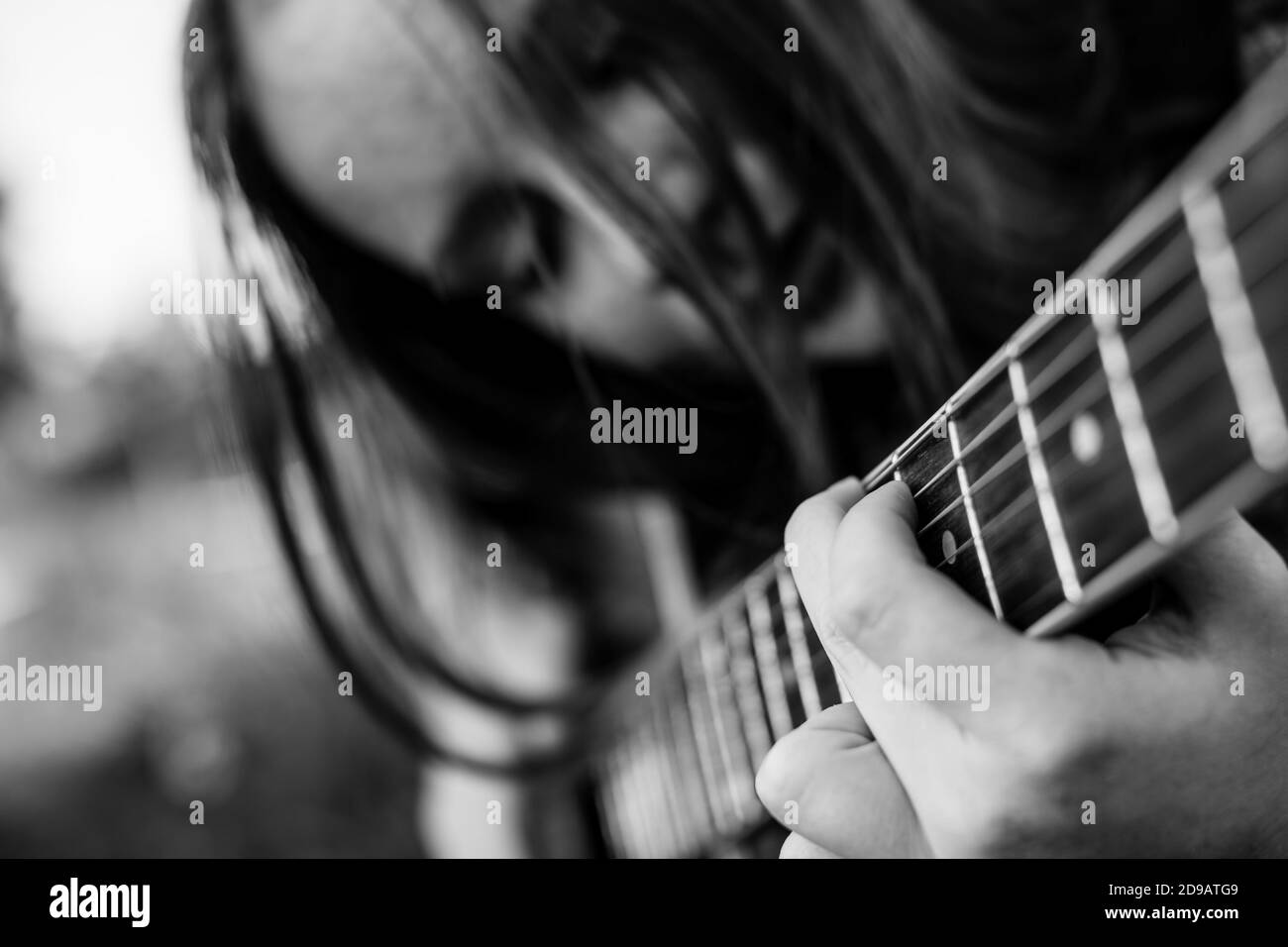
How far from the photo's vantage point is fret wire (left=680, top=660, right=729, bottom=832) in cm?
68

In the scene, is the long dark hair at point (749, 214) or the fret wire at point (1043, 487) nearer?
the fret wire at point (1043, 487)

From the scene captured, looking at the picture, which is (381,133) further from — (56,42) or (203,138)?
(56,42)

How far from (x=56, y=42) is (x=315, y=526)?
A: 45 cm

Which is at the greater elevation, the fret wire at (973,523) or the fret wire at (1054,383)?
the fret wire at (1054,383)

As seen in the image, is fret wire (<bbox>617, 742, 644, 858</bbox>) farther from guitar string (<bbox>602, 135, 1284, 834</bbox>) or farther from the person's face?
guitar string (<bbox>602, 135, 1284, 834</bbox>)

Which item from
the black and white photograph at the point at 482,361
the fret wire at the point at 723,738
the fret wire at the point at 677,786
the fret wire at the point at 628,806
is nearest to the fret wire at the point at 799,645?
the black and white photograph at the point at 482,361

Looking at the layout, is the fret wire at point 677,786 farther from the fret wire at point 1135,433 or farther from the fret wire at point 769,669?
the fret wire at point 1135,433

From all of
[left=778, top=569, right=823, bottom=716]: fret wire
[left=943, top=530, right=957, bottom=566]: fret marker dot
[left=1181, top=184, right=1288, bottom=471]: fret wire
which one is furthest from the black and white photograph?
[left=1181, top=184, right=1288, bottom=471]: fret wire

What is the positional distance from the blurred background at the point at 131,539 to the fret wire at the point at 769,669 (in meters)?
0.47

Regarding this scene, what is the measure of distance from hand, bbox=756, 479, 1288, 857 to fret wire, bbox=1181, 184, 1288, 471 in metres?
0.12

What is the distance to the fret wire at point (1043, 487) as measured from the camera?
32cm

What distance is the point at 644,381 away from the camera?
0.82 meters

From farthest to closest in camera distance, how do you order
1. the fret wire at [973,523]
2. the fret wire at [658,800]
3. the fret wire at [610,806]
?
the fret wire at [610,806], the fret wire at [658,800], the fret wire at [973,523]

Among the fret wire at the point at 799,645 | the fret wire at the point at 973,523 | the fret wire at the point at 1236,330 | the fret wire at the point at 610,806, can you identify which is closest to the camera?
the fret wire at the point at 1236,330
